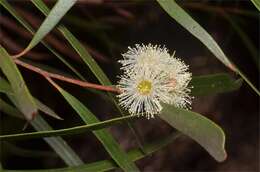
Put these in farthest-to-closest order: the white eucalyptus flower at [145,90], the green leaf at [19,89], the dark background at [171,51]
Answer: the dark background at [171,51]
the white eucalyptus flower at [145,90]
the green leaf at [19,89]

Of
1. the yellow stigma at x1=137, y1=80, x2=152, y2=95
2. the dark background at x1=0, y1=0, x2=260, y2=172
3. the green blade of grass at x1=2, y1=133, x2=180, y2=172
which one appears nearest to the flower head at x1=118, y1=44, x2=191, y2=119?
the yellow stigma at x1=137, y1=80, x2=152, y2=95

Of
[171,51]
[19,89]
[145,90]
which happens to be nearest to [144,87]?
[145,90]

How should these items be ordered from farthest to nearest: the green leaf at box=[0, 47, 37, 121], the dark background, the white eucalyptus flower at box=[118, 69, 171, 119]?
the dark background < the white eucalyptus flower at box=[118, 69, 171, 119] < the green leaf at box=[0, 47, 37, 121]

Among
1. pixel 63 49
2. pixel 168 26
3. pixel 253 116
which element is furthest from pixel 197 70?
pixel 63 49

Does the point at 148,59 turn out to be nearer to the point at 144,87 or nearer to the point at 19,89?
the point at 144,87

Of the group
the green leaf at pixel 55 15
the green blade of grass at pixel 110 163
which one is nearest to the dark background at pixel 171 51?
the green blade of grass at pixel 110 163

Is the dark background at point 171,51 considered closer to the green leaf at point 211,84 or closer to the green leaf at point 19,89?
the green leaf at point 211,84

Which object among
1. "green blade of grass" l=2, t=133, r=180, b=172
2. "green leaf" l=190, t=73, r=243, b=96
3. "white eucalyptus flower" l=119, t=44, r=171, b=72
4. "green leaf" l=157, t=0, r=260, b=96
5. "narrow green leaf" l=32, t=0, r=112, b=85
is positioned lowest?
"green blade of grass" l=2, t=133, r=180, b=172

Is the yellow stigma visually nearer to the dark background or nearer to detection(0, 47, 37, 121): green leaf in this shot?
detection(0, 47, 37, 121): green leaf
